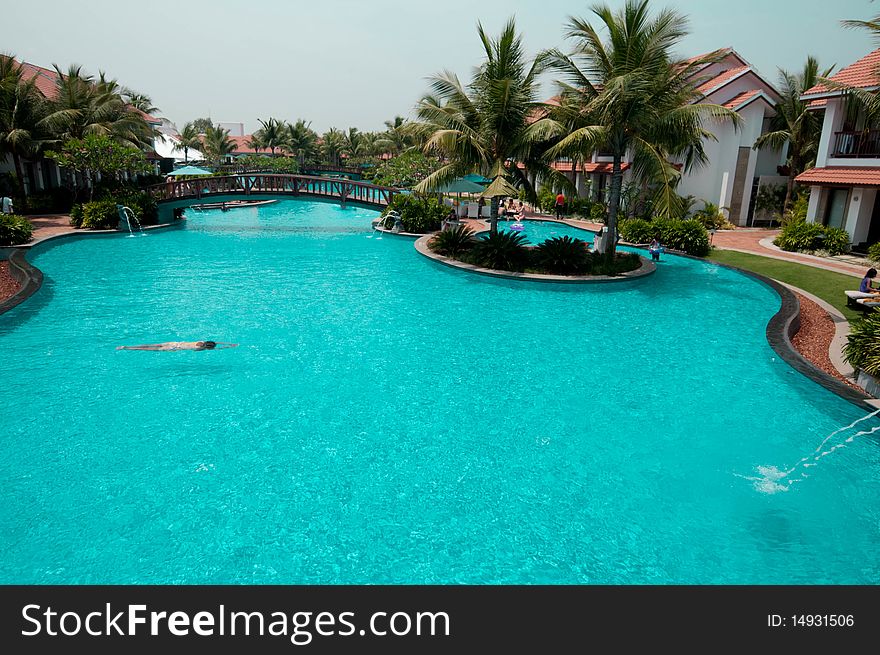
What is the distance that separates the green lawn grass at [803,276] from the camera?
16297 mm

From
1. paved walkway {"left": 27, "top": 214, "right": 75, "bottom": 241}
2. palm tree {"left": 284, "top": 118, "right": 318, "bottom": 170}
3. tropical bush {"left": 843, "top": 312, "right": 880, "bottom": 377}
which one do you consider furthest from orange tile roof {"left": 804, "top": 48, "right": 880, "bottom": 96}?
palm tree {"left": 284, "top": 118, "right": 318, "bottom": 170}

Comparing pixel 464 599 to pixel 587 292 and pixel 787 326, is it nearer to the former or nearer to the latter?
pixel 787 326

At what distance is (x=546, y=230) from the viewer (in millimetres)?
31578

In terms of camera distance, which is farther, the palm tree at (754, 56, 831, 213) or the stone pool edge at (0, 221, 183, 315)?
the palm tree at (754, 56, 831, 213)

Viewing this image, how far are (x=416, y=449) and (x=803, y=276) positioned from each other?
1765 cm

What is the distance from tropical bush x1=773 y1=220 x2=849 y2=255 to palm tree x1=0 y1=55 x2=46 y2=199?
36705 mm

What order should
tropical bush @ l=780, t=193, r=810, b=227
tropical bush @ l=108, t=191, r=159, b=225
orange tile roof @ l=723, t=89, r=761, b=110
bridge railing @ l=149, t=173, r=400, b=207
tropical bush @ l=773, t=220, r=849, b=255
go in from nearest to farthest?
tropical bush @ l=773, t=220, r=849, b=255 < tropical bush @ l=780, t=193, r=810, b=227 < tropical bush @ l=108, t=191, r=159, b=225 < orange tile roof @ l=723, t=89, r=761, b=110 < bridge railing @ l=149, t=173, r=400, b=207

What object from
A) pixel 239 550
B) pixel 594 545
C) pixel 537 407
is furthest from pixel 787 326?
pixel 239 550

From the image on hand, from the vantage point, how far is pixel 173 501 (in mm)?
6855

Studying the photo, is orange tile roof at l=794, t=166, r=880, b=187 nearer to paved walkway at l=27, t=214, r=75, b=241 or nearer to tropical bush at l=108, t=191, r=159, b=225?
tropical bush at l=108, t=191, r=159, b=225

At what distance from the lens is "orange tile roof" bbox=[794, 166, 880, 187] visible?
70.0 ft

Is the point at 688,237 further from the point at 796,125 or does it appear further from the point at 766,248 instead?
the point at 796,125

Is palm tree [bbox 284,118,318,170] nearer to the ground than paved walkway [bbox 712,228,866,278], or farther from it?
farther from it

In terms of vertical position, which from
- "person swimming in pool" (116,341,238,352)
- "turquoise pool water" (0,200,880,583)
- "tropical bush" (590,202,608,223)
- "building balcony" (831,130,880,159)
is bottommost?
"turquoise pool water" (0,200,880,583)
